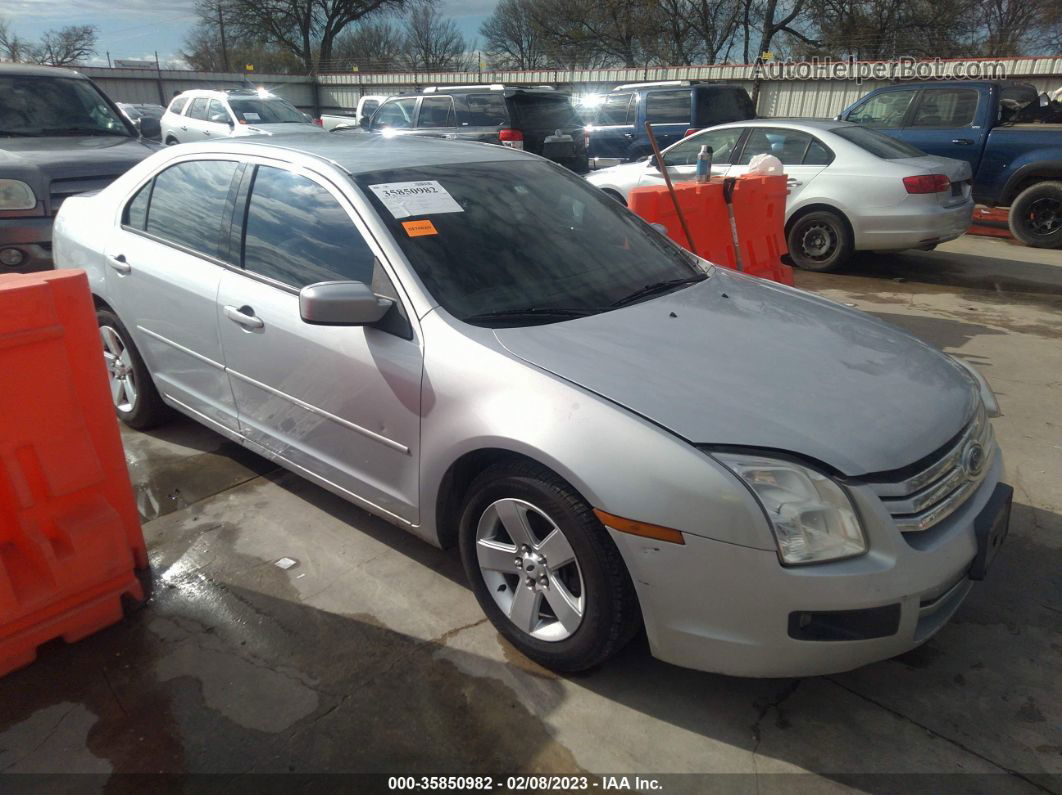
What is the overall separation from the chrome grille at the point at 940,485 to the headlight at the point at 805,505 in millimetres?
127

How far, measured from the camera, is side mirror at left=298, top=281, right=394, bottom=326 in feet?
8.59

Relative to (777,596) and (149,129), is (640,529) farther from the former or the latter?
(149,129)

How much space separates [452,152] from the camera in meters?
3.54

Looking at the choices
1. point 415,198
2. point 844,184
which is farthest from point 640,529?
point 844,184

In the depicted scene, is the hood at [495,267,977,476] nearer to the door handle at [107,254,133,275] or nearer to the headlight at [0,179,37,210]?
the door handle at [107,254,133,275]

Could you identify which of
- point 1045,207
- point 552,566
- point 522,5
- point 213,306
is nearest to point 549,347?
point 552,566

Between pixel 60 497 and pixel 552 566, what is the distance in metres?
1.74

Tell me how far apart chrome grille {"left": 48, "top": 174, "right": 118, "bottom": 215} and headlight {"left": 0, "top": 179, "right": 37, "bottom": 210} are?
0.46 ft

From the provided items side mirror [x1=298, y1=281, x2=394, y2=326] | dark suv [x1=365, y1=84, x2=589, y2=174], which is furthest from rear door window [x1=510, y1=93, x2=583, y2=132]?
side mirror [x1=298, y1=281, x2=394, y2=326]

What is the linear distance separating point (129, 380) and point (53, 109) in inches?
180

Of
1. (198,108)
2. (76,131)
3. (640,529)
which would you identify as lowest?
(640,529)

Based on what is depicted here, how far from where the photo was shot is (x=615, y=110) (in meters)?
13.6

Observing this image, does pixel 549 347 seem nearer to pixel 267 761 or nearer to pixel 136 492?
pixel 267 761

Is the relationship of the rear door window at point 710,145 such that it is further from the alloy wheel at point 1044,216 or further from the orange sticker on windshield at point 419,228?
the orange sticker on windshield at point 419,228
